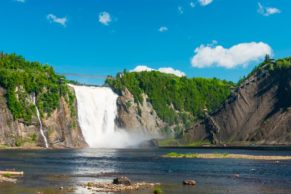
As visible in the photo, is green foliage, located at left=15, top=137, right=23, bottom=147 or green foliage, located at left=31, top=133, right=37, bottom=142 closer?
green foliage, located at left=15, top=137, right=23, bottom=147

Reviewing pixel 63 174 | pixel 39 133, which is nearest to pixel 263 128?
pixel 39 133

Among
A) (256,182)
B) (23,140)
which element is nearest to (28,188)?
(256,182)

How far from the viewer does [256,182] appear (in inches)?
2628

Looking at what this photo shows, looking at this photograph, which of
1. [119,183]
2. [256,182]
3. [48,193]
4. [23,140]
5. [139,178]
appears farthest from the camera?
[23,140]

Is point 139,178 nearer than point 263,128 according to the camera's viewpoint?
Yes

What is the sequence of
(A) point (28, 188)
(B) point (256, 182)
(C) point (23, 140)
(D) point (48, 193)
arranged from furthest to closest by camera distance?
(C) point (23, 140), (B) point (256, 182), (A) point (28, 188), (D) point (48, 193)

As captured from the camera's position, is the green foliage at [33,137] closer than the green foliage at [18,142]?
No

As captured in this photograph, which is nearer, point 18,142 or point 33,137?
point 18,142

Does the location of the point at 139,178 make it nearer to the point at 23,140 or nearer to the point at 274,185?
the point at 274,185

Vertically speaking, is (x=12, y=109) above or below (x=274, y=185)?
above

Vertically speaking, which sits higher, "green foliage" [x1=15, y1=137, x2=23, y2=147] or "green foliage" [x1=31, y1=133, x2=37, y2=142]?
"green foliage" [x1=31, y1=133, x2=37, y2=142]

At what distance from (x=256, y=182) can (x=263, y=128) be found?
438 feet

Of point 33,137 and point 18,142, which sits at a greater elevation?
point 33,137

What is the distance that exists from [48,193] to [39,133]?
148387mm
